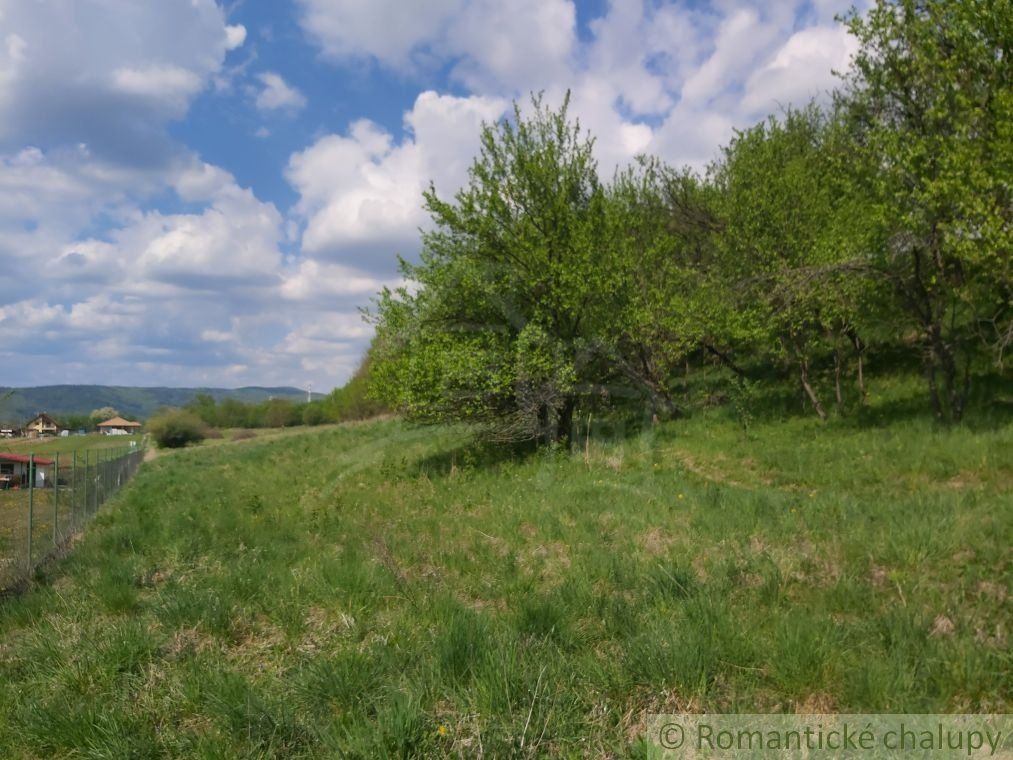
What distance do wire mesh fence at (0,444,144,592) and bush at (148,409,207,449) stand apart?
2221 inches

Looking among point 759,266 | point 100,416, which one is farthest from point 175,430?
point 759,266

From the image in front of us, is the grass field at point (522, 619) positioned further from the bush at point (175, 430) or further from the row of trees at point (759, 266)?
the bush at point (175, 430)

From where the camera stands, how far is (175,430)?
71.6m

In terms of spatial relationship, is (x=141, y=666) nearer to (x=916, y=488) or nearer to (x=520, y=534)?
(x=520, y=534)

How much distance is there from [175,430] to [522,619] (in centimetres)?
7720

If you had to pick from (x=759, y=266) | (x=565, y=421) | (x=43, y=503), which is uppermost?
(x=759, y=266)

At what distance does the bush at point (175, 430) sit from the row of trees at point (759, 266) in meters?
64.6

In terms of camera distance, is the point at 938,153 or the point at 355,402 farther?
the point at 355,402

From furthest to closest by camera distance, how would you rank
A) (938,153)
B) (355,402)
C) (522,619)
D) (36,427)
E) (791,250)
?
(355,402)
(791,250)
(36,427)
(938,153)
(522,619)

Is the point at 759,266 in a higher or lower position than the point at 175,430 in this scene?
higher

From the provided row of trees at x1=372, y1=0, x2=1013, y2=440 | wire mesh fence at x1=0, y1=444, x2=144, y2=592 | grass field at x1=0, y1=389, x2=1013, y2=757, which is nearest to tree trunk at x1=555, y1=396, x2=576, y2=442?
row of trees at x1=372, y1=0, x2=1013, y2=440

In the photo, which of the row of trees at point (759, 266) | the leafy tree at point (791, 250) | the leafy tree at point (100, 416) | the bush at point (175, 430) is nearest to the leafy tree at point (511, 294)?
the row of trees at point (759, 266)

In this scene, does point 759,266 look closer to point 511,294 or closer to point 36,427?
point 511,294

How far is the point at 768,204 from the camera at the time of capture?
16.4 metres
